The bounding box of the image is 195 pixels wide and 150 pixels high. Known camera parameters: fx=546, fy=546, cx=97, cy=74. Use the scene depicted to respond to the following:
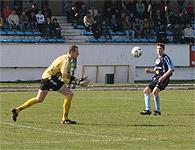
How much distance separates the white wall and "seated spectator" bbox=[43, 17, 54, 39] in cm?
86

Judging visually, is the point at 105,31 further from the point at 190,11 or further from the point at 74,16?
the point at 190,11

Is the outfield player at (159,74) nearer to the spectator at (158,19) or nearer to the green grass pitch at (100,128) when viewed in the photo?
the green grass pitch at (100,128)

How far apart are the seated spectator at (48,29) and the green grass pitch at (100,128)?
58.2 feet

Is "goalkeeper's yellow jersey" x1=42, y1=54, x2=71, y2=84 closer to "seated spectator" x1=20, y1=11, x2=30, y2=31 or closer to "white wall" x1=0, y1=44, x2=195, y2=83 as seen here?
"white wall" x1=0, y1=44, x2=195, y2=83

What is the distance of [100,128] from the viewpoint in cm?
1308

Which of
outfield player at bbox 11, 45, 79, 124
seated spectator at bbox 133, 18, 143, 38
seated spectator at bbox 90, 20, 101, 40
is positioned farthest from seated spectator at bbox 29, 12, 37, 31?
outfield player at bbox 11, 45, 79, 124

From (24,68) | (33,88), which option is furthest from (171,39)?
(33,88)

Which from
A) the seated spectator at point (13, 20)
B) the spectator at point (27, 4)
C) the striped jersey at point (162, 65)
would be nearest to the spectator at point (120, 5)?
the spectator at point (27, 4)

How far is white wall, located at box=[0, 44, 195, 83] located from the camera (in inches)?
1441

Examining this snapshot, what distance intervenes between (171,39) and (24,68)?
39.2 feet

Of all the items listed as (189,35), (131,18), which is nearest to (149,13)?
(131,18)

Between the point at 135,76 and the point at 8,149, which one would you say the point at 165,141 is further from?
the point at 135,76

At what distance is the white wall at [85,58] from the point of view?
3659 centimetres

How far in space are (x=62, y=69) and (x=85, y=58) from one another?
24.6 m
